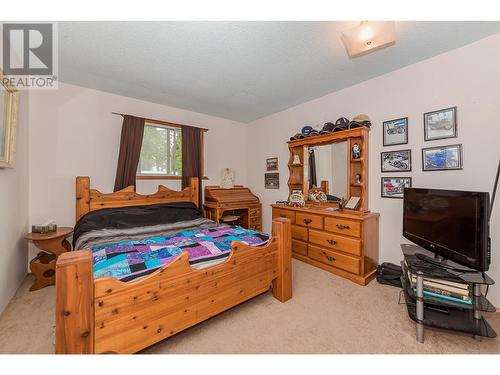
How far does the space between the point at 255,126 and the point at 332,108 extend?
5.68ft

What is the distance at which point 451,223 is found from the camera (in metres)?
1.67

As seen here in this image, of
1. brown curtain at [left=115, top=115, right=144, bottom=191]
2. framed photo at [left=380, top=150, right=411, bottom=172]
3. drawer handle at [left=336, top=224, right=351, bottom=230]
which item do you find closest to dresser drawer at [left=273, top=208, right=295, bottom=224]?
drawer handle at [left=336, top=224, right=351, bottom=230]

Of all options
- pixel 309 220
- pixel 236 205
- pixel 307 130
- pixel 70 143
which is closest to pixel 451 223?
pixel 309 220

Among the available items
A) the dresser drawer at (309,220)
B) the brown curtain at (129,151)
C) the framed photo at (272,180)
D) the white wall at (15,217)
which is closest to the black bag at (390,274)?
the dresser drawer at (309,220)

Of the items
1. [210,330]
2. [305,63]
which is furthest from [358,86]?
[210,330]

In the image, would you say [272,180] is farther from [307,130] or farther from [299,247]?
[299,247]

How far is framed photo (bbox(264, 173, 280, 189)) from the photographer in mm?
3953

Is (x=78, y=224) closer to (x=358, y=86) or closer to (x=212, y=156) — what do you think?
(x=212, y=156)

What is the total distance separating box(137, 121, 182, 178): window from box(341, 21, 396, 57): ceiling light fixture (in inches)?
112

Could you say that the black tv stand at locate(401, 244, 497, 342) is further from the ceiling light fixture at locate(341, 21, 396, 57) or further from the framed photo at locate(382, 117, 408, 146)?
the ceiling light fixture at locate(341, 21, 396, 57)

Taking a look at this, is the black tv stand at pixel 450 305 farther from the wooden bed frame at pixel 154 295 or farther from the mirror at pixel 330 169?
the mirror at pixel 330 169

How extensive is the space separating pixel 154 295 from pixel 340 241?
213 cm

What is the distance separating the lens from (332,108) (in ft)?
10.2
